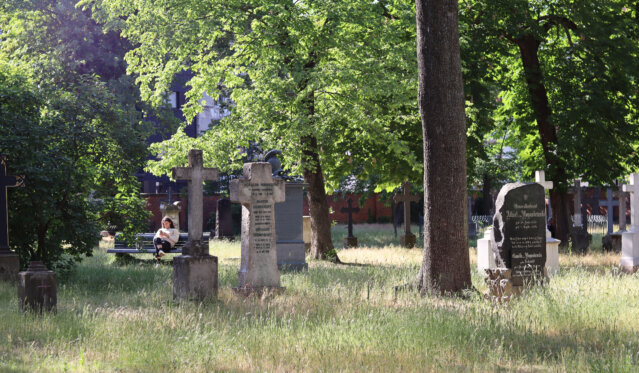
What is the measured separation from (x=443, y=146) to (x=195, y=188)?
4396 millimetres

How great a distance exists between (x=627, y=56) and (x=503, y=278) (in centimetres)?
1254

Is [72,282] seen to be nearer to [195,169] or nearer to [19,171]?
[19,171]

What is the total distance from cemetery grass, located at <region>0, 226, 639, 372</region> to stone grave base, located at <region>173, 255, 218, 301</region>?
0.34 metres

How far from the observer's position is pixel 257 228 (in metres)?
13.6

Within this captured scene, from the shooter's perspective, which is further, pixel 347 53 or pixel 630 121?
pixel 630 121

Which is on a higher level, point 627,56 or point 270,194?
point 627,56

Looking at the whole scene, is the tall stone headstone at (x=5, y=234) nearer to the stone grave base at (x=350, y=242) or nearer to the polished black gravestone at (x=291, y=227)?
the polished black gravestone at (x=291, y=227)

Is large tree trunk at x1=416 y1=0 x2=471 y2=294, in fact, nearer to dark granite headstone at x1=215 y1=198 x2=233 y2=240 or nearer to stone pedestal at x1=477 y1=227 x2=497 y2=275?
stone pedestal at x1=477 y1=227 x2=497 y2=275

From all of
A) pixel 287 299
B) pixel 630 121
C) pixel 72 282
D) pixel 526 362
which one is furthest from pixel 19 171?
pixel 630 121

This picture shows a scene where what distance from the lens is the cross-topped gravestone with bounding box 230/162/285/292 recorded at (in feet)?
44.4

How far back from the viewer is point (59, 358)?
784 centimetres

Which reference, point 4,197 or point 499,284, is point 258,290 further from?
point 4,197

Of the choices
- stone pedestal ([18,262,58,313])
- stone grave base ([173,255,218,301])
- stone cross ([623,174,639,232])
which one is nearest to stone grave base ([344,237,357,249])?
stone cross ([623,174,639,232])

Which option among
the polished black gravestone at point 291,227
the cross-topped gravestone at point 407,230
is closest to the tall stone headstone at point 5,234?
the polished black gravestone at point 291,227
